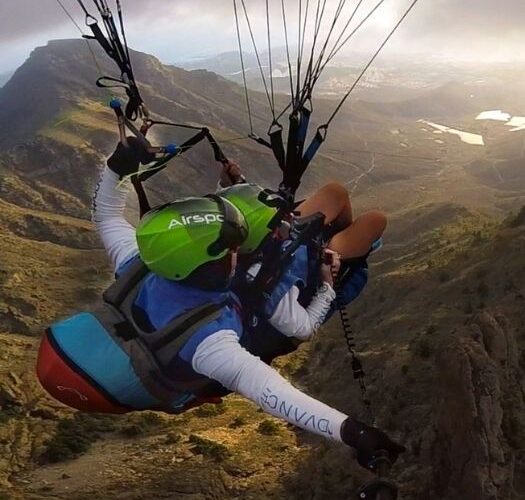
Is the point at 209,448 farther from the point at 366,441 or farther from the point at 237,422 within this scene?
the point at 366,441

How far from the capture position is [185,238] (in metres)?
4.89

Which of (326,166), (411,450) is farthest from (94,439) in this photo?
(326,166)

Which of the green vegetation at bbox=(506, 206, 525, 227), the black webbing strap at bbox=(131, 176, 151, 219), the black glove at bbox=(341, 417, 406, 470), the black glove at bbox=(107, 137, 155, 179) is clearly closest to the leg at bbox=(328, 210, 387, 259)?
the black webbing strap at bbox=(131, 176, 151, 219)

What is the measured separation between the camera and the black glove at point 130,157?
5.93 meters

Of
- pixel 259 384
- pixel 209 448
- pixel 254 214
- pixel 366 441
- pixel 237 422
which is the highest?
pixel 254 214

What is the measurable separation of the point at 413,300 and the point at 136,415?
13766 millimetres

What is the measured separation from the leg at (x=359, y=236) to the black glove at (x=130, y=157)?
2.72 m

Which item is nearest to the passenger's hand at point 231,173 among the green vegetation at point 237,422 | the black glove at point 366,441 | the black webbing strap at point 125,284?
the black webbing strap at point 125,284

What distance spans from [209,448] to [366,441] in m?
18.4

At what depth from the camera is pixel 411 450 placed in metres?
14.4

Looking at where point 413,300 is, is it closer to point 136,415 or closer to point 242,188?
point 136,415

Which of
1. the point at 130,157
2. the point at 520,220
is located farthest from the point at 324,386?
the point at 130,157

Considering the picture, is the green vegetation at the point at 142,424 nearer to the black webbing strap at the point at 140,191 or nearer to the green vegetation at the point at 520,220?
the green vegetation at the point at 520,220

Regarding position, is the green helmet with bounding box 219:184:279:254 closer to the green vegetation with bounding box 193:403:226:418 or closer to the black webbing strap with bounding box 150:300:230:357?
the black webbing strap with bounding box 150:300:230:357
